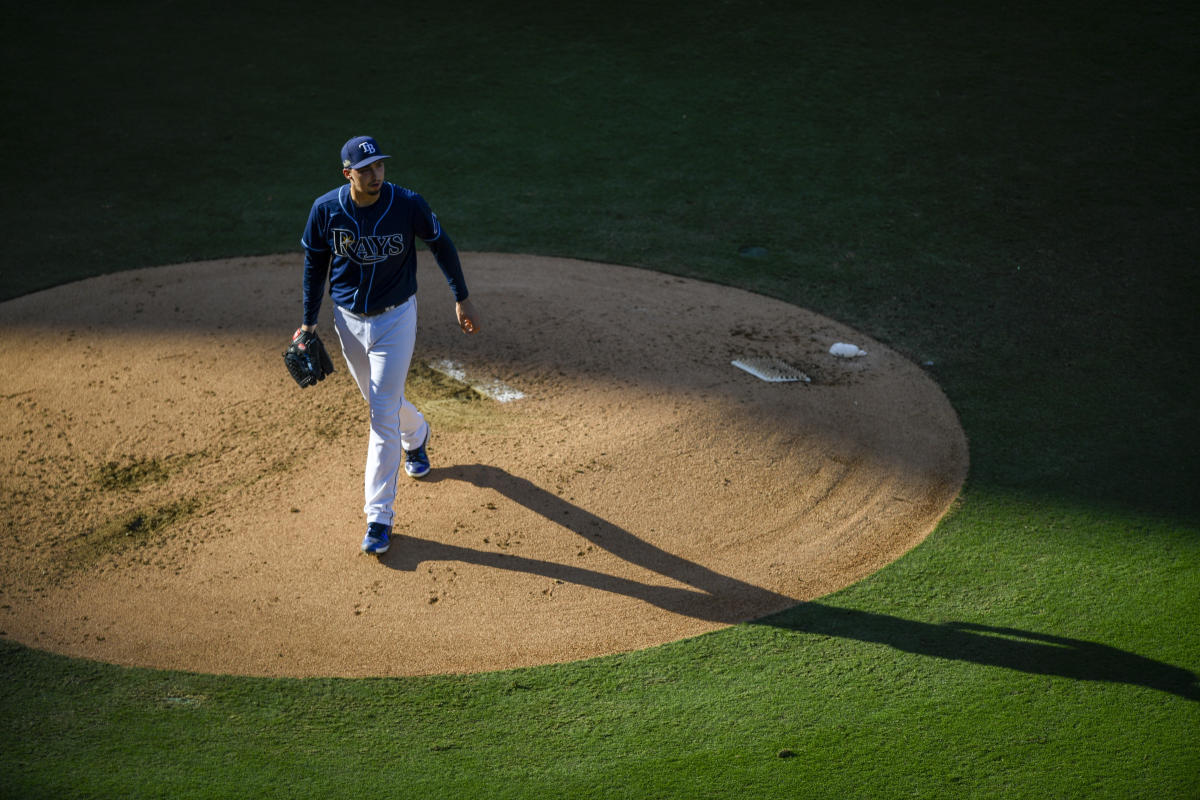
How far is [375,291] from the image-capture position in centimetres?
462

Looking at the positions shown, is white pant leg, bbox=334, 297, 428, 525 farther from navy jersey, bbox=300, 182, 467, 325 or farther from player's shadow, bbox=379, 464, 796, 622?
player's shadow, bbox=379, 464, 796, 622

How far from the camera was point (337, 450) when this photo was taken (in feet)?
18.5

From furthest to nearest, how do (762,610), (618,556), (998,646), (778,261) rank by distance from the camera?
(778,261)
(618,556)
(762,610)
(998,646)

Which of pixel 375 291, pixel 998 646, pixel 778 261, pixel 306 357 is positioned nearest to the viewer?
pixel 998 646

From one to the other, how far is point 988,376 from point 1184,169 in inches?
187

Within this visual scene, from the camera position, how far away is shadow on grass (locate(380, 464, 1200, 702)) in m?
4.03

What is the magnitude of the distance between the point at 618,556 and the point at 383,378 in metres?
1.48

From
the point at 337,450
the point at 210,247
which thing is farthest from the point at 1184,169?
the point at 210,247

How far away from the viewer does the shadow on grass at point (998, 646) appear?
3.97 m

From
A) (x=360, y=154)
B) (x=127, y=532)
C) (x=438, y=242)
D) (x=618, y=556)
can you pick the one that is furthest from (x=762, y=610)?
(x=127, y=532)

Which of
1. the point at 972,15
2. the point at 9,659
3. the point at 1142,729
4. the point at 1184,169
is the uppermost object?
the point at 972,15

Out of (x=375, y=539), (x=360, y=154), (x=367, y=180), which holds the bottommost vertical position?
(x=375, y=539)

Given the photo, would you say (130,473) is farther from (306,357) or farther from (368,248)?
(368,248)

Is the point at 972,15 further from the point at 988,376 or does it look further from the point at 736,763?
the point at 736,763
